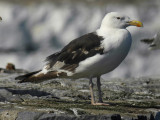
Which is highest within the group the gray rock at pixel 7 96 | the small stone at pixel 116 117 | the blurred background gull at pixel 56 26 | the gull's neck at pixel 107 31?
the blurred background gull at pixel 56 26

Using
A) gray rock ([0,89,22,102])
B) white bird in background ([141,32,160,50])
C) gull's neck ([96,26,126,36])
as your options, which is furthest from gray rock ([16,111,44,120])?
white bird in background ([141,32,160,50])

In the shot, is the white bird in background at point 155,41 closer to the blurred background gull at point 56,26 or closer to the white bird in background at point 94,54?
the white bird in background at point 94,54

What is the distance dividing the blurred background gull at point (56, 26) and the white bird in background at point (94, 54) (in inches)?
509

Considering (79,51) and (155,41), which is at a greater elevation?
(155,41)

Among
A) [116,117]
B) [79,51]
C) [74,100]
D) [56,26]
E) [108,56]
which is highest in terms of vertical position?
[56,26]

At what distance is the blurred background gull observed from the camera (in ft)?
61.8

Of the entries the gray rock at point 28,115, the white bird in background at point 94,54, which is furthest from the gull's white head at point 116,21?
the gray rock at point 28,115

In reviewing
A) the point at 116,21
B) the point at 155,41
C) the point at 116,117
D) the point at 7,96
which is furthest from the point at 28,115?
the point at 155,41

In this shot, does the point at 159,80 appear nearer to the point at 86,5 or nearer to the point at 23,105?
the point at 23,105

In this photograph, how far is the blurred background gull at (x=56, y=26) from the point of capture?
1883 cm

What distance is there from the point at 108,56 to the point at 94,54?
16 cm

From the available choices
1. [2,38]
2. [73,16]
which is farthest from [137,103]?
[73,16]

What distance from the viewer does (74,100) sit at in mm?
5312

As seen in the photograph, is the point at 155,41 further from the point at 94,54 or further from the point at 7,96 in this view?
the point at 7,96
